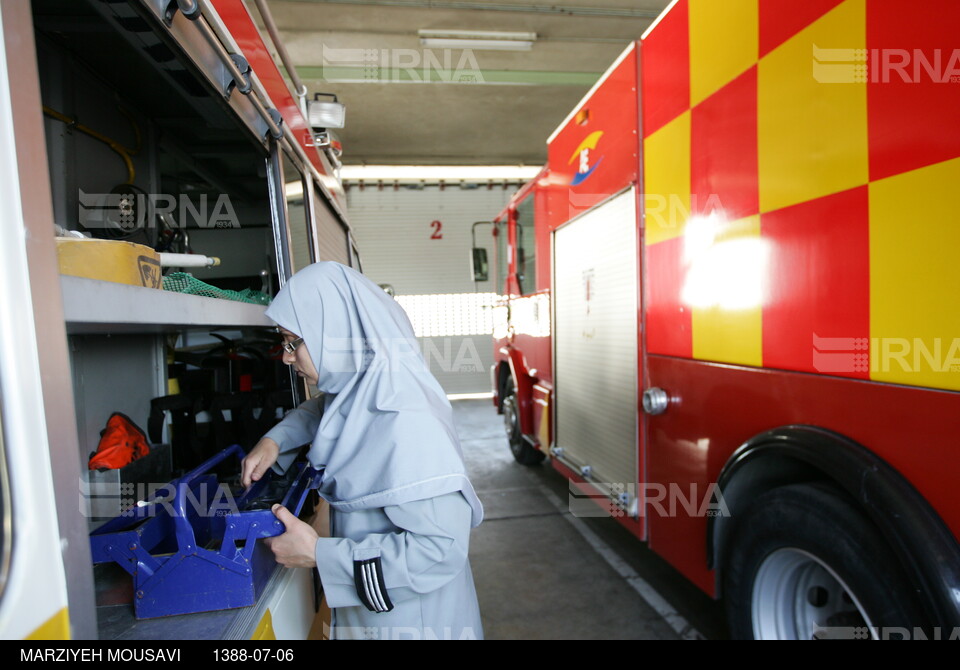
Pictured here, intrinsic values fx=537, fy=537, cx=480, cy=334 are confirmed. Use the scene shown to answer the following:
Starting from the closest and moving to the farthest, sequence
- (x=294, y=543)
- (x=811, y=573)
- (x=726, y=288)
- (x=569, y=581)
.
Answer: (x=294, y=543) → (x=811, y=573) → (x=726, y=288) → (x=569, y=581)

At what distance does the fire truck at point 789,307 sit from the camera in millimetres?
1225

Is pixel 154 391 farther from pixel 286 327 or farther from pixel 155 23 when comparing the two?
pixel 155 23

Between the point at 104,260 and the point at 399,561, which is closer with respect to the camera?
the point at 104,260

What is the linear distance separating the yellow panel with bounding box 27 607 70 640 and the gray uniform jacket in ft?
1.98

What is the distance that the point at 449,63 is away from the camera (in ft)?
20.9

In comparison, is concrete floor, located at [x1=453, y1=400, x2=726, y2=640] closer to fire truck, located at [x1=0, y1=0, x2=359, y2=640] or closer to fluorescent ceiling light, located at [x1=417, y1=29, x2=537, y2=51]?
fire truck, located at [x1=0, y1=0, x2=359, y2=640]

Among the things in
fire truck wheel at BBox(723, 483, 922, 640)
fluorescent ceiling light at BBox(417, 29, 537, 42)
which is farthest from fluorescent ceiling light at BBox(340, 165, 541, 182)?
fire truck wheel at BBox(723, 483, 922, 640)

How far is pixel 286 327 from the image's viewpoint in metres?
1.22

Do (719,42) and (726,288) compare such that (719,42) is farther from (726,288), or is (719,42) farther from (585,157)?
(585,157)

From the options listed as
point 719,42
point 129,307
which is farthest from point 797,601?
point 129,307

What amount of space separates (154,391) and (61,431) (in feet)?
5.11

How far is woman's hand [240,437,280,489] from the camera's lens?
143 centimetres

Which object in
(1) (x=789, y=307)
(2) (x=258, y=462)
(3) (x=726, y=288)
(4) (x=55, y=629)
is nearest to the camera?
(4) (x=55, y=629)

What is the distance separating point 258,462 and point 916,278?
66.7 inches
